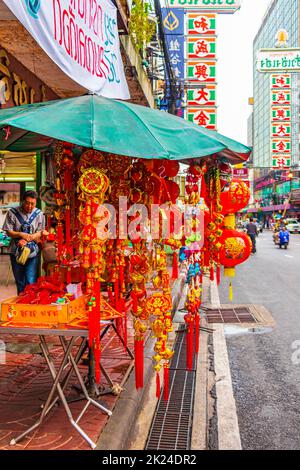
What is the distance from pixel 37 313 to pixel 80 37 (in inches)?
136

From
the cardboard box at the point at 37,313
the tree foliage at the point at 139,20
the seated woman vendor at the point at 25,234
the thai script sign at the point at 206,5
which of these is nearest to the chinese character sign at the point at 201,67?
the thai script sign at the point at 206,5

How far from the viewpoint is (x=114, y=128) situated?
3.19m

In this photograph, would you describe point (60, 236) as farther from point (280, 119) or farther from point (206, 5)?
point (280, 119)

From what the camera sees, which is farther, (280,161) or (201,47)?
(280,161)

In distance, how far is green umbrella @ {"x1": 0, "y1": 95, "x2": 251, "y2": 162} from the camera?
301cm

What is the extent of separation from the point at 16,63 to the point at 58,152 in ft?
12.2

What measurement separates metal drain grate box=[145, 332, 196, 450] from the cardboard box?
1207 millimetres

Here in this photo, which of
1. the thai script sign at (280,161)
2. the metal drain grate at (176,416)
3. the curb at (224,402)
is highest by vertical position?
the thai script sign at (280,161)

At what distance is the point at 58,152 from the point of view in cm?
416

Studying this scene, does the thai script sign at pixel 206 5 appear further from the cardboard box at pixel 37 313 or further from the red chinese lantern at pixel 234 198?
the cardboard box at pixel 37 313

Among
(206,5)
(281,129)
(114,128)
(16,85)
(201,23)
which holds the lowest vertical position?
(114,128)

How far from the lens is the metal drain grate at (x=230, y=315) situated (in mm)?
7926

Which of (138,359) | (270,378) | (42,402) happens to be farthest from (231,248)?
(42,402)

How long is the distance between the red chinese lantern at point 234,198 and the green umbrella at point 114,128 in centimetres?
183
